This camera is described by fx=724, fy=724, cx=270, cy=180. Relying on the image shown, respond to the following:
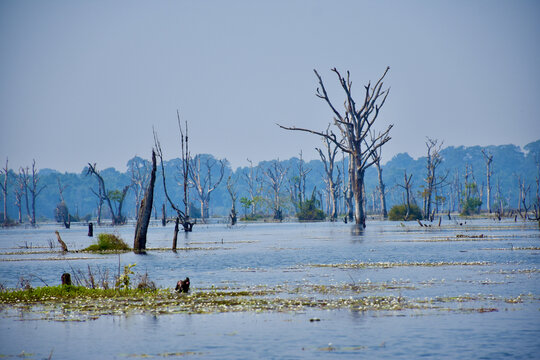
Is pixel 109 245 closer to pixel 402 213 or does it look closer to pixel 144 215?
pixel 144 215

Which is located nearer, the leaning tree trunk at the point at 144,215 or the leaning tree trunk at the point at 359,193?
the leaning tree trunk at the point at 144,215

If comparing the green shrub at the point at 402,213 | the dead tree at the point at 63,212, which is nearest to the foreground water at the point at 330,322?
the green shrub at the point at 402,213

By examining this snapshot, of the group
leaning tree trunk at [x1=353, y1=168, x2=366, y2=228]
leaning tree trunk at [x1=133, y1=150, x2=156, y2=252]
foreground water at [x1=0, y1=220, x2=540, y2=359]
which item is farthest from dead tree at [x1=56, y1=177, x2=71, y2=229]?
foreground water at [x1=0, y1=220, x2=540, y2=359]

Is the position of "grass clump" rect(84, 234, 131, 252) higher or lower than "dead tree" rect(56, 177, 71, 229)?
lower

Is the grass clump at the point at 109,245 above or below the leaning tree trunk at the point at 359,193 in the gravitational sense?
below

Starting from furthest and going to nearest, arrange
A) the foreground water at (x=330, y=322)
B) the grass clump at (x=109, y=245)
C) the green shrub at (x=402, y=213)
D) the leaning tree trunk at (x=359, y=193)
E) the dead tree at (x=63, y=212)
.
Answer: the dead tree at (x=63, y=212) → the green shrub at (x=402, y=213) → the leaning tree trunk at (x=359, y=193) → the grass clump at (x=109, y=245) → the foreground water at (x=330, y=322)

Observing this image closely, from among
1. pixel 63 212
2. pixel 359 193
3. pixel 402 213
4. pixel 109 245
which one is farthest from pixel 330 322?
pixel 63 212

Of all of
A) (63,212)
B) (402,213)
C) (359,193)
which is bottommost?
(402,213)

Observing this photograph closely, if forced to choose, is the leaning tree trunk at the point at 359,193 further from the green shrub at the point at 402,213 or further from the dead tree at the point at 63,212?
the dead tree at the point at 63,212

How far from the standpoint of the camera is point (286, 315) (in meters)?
15.8

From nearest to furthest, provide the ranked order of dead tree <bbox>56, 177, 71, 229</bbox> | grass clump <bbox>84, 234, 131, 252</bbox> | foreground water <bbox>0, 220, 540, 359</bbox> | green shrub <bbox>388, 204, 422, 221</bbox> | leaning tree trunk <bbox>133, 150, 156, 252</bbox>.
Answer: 1. foreground water <bbox>0, 220, 540, 359</bbox>
2. leaning tree trunk <bbox>133, 150, 156, 252</bbox>
3. grass clump <bbox>84, 234, 131, 252</bbox>
4. green shrub <bbox>388, 204, 422, 221</bbox>
5. dead tree <bbox>56, 177, 71, 229</bbox>

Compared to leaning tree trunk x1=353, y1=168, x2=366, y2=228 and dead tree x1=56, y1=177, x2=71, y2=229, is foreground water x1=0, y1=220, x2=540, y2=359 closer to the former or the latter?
A: leaning tree trunk x1=353, y1=168, x2=366, y2=228

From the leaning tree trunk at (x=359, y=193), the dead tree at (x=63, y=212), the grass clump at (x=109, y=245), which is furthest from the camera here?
the dead tree at (x=63, y=212)

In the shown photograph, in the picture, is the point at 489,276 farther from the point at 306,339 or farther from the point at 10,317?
the point at 10,317
